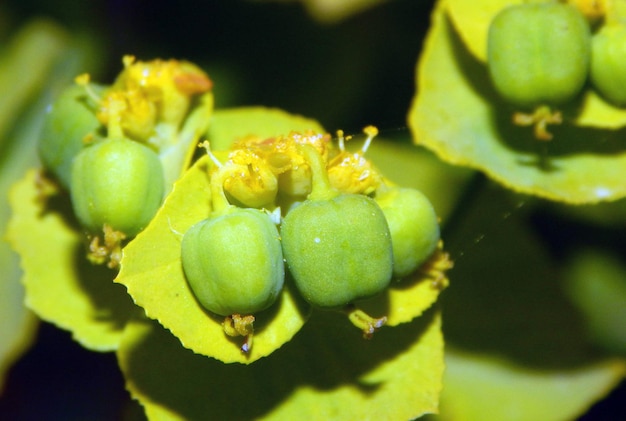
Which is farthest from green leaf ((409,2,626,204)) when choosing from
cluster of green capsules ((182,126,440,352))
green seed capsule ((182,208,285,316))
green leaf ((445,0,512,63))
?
green seed capsule ((182,208,285,316))

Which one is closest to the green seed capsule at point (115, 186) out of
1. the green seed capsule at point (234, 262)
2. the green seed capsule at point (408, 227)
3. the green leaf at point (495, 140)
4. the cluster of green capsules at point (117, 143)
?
the cluster of green capsules at point (117, 143)

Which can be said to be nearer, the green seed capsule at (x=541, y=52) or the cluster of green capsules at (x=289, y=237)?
the cluster of green capsules at (x=289, y=237)

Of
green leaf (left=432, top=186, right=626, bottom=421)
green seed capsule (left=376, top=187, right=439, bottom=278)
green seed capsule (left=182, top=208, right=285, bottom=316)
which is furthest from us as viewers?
green leaf (left=432, top=186, right=626, bottom=421)

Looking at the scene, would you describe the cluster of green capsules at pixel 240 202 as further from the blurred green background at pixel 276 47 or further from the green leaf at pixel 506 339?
the blurred green background at pixel 276 47

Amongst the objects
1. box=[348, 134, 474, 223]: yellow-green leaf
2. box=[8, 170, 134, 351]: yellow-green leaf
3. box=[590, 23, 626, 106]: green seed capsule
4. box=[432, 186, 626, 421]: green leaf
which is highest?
box=[590, 23, 626, 106]: green seed capsule

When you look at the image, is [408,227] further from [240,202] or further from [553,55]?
[553,55]

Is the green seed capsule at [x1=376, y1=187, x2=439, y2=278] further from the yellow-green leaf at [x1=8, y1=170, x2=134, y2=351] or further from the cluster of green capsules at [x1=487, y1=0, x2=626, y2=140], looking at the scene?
the yellow-green leaf at [x1=8, y1=170, x2=134, y2=351]

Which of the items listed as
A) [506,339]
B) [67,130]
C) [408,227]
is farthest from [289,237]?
[506,339]
